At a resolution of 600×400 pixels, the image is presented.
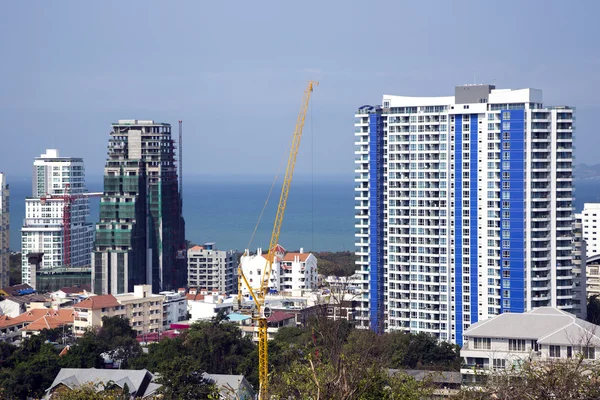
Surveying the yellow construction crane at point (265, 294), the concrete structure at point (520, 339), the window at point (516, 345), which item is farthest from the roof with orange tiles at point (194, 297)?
the window at point (516, 345)

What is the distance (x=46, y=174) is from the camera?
2662 inches

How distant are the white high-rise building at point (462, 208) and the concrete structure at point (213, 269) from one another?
17.4 metres

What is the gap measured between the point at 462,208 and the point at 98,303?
14260mm

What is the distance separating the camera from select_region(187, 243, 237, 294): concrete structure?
5541 cm

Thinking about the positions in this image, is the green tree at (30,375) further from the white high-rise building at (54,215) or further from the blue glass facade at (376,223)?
the white high-rise building at (54,215)

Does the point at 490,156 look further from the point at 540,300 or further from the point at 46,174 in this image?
the point at 46,174

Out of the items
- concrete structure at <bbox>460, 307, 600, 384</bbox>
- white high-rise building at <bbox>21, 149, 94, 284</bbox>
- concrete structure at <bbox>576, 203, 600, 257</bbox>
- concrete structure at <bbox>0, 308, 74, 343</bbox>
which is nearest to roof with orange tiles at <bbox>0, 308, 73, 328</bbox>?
concrete structure at <bbox>0, 308, 74, 343</bbox>

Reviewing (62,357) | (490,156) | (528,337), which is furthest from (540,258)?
(62,357)

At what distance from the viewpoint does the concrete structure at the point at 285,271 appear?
50562 millimetres

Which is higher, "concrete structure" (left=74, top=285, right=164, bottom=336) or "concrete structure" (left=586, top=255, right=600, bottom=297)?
"concrete structure" (left=586, top=255, right=600, bottom=297)

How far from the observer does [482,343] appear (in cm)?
2634

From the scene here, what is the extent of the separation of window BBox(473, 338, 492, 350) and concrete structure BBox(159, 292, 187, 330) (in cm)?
2000

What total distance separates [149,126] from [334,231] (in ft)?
201

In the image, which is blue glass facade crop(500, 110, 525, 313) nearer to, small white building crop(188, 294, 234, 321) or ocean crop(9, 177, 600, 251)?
small white building crop(188, 294, 234, 321)
